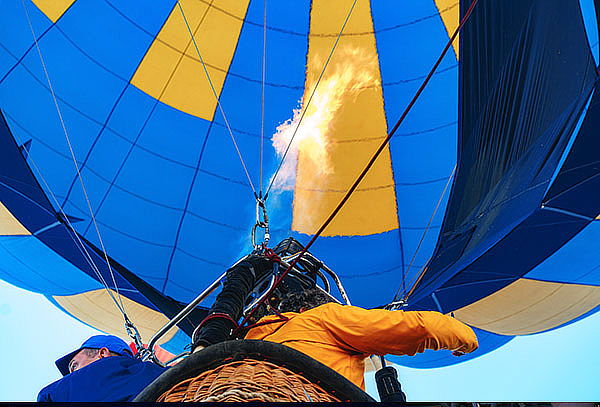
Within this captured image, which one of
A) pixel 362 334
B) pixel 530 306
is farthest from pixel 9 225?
pixel 530 306

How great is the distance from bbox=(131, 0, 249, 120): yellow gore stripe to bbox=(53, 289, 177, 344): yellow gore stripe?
1518 mm

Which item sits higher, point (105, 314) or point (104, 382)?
point (105, 314)

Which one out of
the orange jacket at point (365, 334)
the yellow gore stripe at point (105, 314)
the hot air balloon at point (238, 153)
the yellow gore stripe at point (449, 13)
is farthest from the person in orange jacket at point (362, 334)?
the yellow gore stripe at point (105, 314)

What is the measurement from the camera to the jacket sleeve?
1.06m

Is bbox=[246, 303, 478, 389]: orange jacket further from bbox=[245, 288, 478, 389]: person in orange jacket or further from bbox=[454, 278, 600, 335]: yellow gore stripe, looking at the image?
bbox=[454, 278, 600, 335]: yellow gore stripe

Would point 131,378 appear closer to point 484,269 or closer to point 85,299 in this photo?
point 484,269

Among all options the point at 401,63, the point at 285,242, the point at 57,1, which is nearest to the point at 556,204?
the point at 401,63

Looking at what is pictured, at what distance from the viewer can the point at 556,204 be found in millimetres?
2777

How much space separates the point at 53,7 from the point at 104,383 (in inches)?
108

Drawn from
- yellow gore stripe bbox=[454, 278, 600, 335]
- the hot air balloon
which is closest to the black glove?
the hot air balloon

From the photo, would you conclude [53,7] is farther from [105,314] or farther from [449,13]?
[449,13]

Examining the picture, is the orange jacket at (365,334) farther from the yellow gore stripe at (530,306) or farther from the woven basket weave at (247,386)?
the yellow gore stripe at (530,306)

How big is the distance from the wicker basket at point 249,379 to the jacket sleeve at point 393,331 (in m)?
0.41

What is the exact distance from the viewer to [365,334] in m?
1.06
